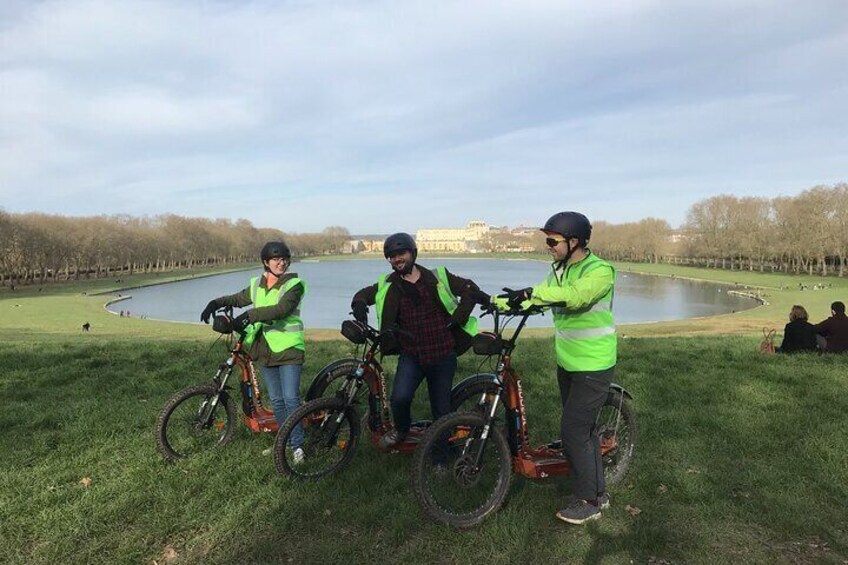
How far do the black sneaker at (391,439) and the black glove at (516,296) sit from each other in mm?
1687

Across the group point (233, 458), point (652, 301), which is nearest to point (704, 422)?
point (233, 458)

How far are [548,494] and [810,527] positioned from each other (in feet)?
6.00

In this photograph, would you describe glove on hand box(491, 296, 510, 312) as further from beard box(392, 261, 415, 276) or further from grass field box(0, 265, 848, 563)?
grass field box(0, 265, 848, 563)

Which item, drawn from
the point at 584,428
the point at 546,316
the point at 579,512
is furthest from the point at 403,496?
the point at 546,316

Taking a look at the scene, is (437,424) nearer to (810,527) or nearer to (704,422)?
(810,527)

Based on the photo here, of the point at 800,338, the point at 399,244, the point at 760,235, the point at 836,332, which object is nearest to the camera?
the point at 399,244

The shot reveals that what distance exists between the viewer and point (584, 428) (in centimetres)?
412

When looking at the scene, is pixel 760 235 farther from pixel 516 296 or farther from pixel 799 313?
pixel 516 296

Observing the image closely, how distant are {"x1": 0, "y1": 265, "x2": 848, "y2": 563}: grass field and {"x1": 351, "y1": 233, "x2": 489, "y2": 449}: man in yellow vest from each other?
0.82m

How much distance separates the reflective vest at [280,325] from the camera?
5.21 metres

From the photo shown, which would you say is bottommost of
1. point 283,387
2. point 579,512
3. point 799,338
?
point 579,512

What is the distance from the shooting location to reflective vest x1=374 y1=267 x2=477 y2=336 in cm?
475

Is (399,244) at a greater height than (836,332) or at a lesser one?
greater

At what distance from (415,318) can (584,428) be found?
5.27 feet
